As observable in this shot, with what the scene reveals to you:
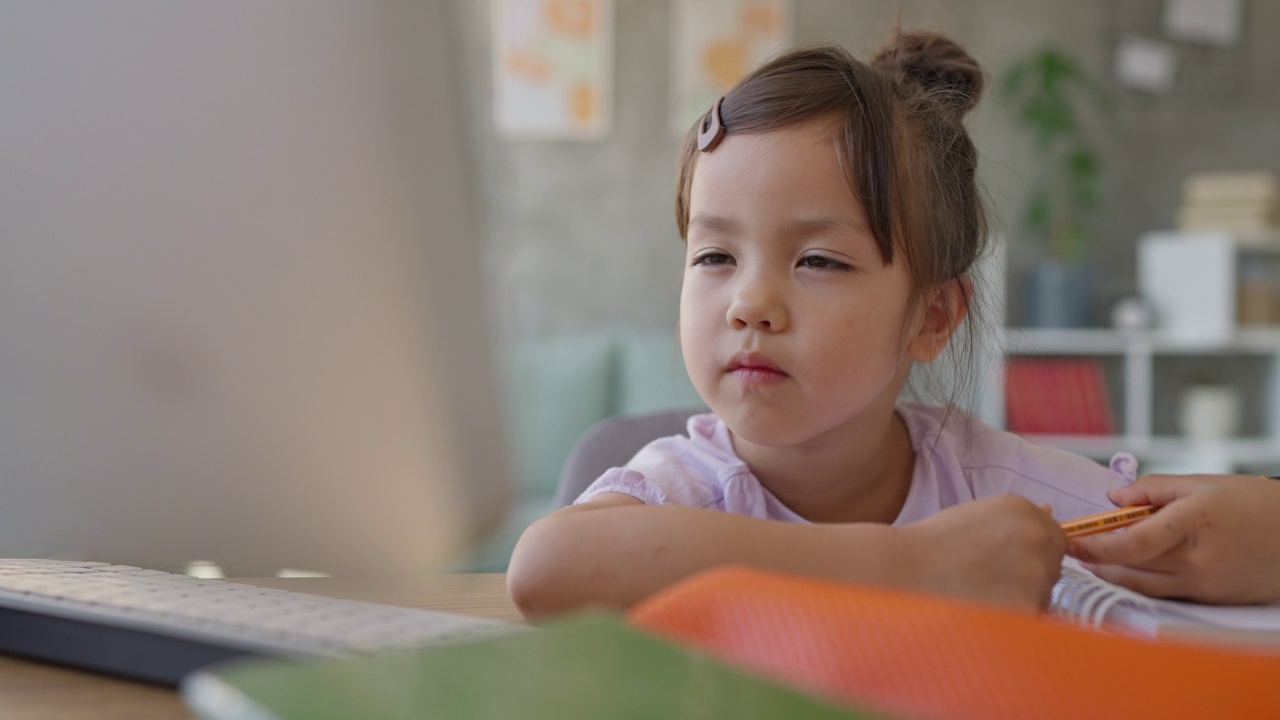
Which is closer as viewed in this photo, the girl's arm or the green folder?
the green folder

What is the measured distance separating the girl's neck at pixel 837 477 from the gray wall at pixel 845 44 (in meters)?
3.32

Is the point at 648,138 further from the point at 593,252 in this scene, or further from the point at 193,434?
the point at 193,434

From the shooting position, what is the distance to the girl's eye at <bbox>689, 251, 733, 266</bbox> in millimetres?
810

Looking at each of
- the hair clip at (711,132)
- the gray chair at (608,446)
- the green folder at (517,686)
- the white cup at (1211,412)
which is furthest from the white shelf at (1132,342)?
the green folder at (517,686)

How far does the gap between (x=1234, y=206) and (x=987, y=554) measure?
3976mm

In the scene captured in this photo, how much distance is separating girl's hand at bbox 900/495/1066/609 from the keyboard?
0.20 meters

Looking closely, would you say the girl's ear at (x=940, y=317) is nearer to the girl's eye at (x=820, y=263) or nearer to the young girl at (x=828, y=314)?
the young girl at (x=828, y=314)

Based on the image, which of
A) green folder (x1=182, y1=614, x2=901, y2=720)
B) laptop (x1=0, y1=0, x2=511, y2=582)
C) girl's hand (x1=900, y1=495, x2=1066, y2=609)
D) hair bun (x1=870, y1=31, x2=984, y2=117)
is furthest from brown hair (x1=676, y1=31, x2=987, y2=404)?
green folder (x1=182, y1=614, x2=901, y2=720)

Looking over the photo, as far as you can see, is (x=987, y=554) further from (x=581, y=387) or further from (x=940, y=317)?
(x=581, y=387)

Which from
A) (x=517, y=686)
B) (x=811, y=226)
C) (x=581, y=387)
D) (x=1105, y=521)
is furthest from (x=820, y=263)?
(x=581, y=387)

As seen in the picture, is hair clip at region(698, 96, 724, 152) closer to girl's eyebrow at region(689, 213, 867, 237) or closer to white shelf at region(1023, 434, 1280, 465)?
girl's eyebrow at region(689, 213, 867, 237)

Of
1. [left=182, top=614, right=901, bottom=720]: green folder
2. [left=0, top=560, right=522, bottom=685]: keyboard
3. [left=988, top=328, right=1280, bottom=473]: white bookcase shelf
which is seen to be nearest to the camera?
[left=182, top=614, right=901, bottom=720]: green folder

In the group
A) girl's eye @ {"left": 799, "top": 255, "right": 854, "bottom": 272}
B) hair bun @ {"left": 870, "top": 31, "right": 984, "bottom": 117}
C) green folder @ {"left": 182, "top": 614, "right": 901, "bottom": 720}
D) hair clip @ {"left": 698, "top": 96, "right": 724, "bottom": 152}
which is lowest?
green folder @ {"left": 182, "top": 614, "right": 901, "bottom": 720}

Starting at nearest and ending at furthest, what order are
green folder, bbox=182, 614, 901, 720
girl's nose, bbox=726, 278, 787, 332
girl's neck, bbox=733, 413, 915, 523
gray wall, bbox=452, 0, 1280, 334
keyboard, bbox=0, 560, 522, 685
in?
1. green folder, bbox=182, 614, 901, 720
2. keyboard, bbox=0, 560, 522, 685
3. girl's nose, bbox=726, 278, 787, 332
4. girl's neck, bbox=733, 413, 915, 523
5. gray wall, bbox=452, 0, 1280, 334
